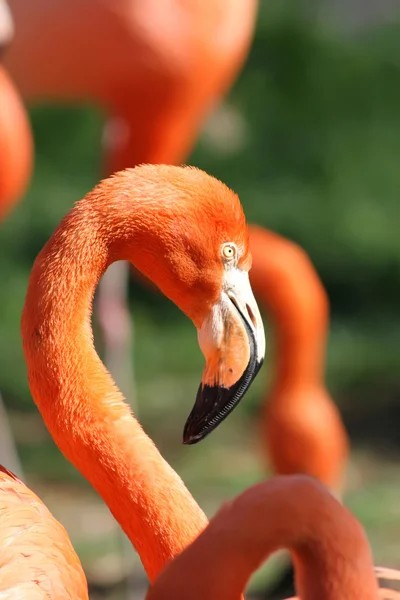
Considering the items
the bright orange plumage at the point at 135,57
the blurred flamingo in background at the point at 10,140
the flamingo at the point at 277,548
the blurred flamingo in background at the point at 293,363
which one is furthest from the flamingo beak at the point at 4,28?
the flamingo at the point at 277,548

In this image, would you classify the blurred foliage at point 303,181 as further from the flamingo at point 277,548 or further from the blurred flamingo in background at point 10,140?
the flamingo at point 277,548

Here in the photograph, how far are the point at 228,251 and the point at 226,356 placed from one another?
171 millimetres

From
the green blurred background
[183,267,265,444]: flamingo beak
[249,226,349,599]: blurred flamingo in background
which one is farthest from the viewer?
the green blurred background

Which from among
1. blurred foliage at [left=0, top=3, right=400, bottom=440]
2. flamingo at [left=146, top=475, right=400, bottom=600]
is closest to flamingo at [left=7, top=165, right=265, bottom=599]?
flamingo at [left=146, top=475, right=400, bottom=600]

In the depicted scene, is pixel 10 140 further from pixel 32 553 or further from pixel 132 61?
pixel 32 553

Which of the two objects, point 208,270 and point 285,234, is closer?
point 208,270

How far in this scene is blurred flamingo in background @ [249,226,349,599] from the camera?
342 cm

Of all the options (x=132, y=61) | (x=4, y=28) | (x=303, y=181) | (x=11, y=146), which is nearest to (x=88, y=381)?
(x=11, y=146)

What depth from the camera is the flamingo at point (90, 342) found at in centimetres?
184

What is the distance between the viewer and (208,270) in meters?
1.88

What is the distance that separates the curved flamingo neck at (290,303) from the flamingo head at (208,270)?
168 cm

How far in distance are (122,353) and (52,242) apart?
214 centimetres

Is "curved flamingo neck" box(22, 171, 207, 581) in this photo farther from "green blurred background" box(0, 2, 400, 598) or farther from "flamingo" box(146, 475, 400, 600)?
"green blurred background" box(0, 2, 400, 598)

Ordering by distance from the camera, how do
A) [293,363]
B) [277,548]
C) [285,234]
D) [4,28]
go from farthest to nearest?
[285,234] → [293,363] → [4,28] → [277,548]
